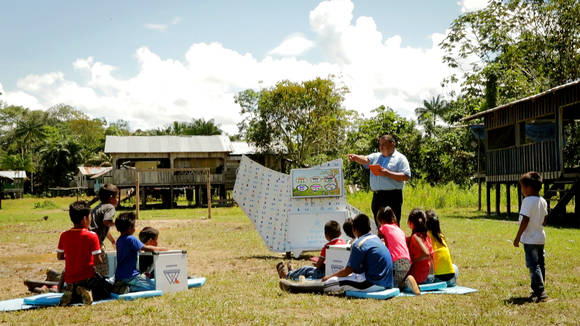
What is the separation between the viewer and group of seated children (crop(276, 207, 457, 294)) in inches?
246

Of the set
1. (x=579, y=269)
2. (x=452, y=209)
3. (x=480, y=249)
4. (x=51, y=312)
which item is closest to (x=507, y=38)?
(x=452, y=209)

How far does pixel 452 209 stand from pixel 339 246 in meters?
19.3

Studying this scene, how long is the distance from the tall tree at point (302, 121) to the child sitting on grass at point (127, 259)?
37.9 m

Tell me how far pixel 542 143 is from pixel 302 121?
92.9 ft

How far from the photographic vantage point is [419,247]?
6566 mm

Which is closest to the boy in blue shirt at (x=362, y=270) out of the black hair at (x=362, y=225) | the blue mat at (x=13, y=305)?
the black hair at (x=362, y=225)

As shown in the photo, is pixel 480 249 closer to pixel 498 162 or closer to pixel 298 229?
pixel 298 229

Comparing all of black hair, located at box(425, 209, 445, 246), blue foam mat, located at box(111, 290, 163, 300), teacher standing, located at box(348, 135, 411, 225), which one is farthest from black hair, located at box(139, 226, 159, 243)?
black hair, located at box(425, 209, 445, 246)

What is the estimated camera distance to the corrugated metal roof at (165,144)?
37844mm

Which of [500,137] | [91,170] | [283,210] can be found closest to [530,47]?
[500,137]

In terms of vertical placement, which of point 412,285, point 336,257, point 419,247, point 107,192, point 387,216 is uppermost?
point 107,192

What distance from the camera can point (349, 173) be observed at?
37031 millimetres

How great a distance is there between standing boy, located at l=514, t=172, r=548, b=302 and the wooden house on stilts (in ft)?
36.6

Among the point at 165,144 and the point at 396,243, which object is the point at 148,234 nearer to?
the point at 396,243
